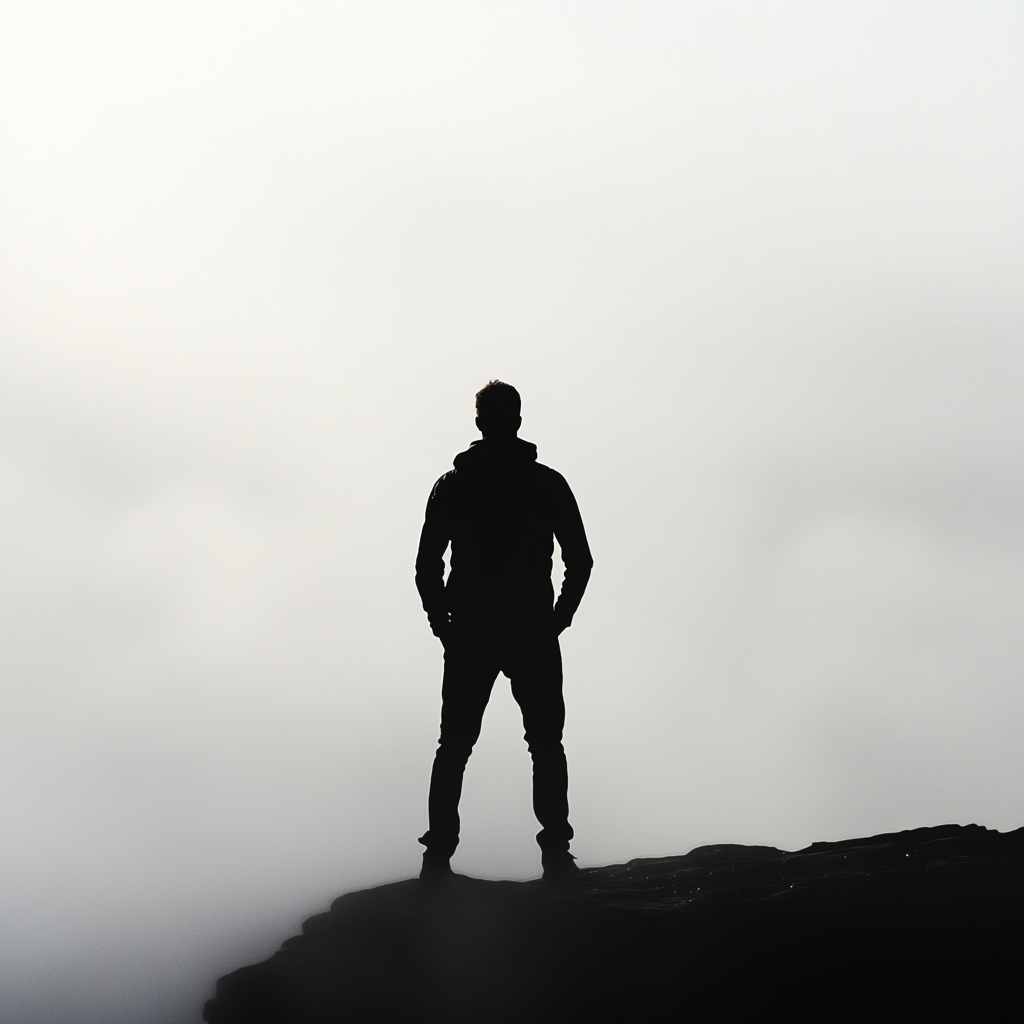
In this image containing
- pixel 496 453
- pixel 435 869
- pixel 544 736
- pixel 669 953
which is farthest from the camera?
pixel 496 453

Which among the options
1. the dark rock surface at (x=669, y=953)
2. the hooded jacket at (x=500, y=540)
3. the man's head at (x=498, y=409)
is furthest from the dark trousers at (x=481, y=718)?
the man's head at (x=498, y=409)

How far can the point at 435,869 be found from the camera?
7371mm

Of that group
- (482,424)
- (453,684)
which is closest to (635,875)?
(453,684)

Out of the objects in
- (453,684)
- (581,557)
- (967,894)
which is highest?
(581,557)

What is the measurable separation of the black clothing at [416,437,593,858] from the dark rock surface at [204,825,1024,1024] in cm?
69

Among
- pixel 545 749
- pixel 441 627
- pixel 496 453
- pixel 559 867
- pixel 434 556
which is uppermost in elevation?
pixel 496 453

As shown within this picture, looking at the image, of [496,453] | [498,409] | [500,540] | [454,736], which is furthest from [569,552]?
[454,736]

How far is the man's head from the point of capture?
7.51 meters

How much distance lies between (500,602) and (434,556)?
60 centimetres

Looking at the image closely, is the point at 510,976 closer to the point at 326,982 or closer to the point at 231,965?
the point at 326,982

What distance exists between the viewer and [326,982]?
20.9 ft

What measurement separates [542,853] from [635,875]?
86 cm

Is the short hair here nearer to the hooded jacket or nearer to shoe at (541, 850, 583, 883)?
the hooded jacket

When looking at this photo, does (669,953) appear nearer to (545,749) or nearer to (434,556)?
(545,749)
